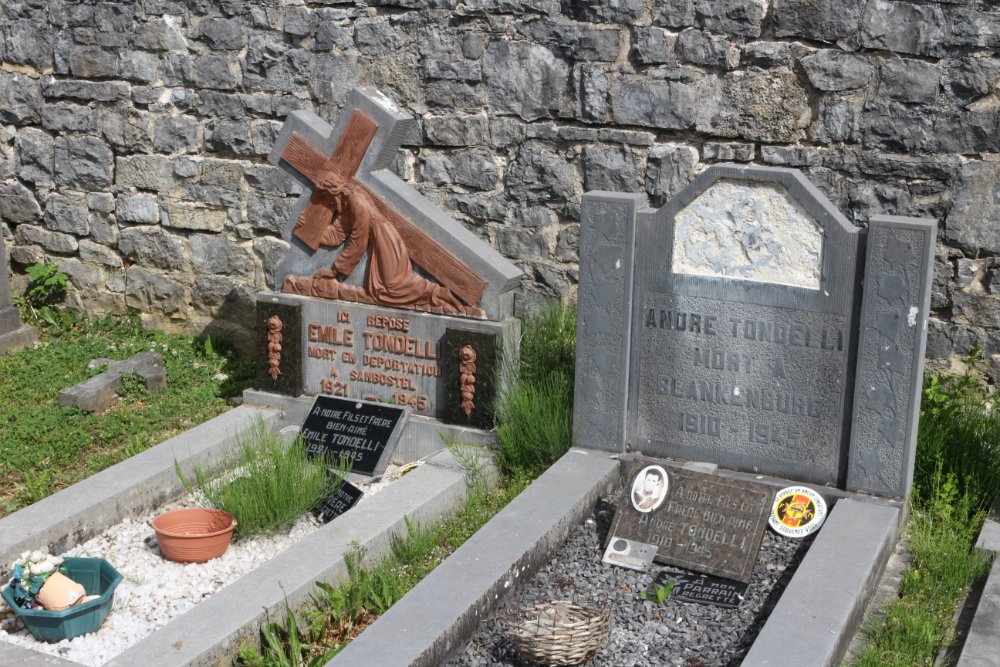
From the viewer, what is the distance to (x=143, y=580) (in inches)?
180

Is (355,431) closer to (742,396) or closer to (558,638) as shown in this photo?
(742,396)

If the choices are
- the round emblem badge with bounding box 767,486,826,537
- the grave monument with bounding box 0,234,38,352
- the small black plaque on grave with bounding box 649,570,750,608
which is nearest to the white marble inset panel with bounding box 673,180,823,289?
the round emblem badge with bounding box 767,486,826,537

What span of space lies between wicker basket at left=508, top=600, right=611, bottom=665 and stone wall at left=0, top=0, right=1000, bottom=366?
2887 mm

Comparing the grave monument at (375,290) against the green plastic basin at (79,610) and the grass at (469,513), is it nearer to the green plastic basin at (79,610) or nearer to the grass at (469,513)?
the grass at (469,513)

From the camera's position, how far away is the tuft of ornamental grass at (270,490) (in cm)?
489

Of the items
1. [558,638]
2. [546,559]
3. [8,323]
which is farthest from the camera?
[8,323]

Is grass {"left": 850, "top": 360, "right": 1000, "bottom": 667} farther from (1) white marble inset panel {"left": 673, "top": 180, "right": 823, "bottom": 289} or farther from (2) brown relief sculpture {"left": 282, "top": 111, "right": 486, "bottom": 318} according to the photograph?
(2) brown relief sculpture {"left": 282, "top": 111, "right": 486, "bottom": 318}

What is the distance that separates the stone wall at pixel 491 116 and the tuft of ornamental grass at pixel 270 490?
2.01 metres

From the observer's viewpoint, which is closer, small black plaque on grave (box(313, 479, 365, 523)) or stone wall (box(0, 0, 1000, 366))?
small black plaque on grave (box(313, 479, 365, 523))

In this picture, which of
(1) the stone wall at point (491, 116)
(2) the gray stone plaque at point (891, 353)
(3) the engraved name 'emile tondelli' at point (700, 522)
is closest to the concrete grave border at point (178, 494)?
(3) the engraved name 'emile tondelli' at point (700, 522)

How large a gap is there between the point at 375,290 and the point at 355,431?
27.4 inches

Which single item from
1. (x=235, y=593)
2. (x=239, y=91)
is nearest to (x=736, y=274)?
(x=235, y=593)

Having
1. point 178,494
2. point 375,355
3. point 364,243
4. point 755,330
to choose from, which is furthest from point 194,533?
point 755,330

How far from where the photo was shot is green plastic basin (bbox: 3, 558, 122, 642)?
407 cm
